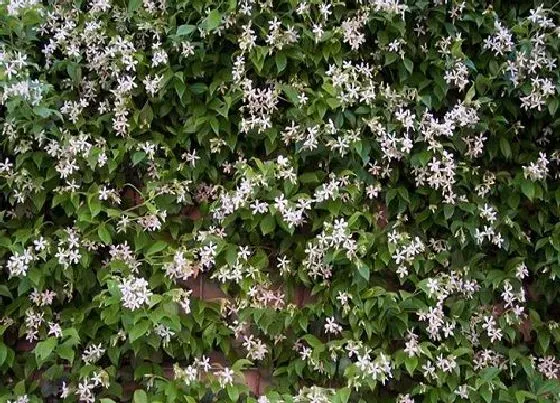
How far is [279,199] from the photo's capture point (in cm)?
252

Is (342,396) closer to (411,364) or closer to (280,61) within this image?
(411,364)

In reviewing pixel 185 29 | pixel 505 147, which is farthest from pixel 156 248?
pixel 505 147

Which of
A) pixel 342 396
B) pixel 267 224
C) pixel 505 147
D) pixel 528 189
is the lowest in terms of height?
pixel 342 396

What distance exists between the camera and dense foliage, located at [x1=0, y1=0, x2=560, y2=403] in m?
2.54

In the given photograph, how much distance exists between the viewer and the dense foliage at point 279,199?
2543mm

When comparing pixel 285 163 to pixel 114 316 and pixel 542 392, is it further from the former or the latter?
pixel 542 392

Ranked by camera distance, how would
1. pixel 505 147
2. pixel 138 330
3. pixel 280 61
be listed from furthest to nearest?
pixel 505 147 < pixel 280 61 < pixel 138 330

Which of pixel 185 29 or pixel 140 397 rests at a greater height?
pixel 185 29

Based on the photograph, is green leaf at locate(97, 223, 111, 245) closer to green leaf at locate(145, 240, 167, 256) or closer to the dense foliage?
the dense foliage

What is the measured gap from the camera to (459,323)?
8.64 feet

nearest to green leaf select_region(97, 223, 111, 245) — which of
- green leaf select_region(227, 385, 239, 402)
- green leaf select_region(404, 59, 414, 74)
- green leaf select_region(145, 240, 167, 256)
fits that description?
green leaf select_region(145, 240, 167, 256)

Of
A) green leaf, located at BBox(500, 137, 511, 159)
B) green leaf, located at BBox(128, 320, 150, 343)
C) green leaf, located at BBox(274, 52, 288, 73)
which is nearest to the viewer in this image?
green leaf, located at BBox(128, 320, 150, 343)

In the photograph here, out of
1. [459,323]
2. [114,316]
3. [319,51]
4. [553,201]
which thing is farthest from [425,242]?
[114,316]

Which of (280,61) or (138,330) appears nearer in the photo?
(138,330)
